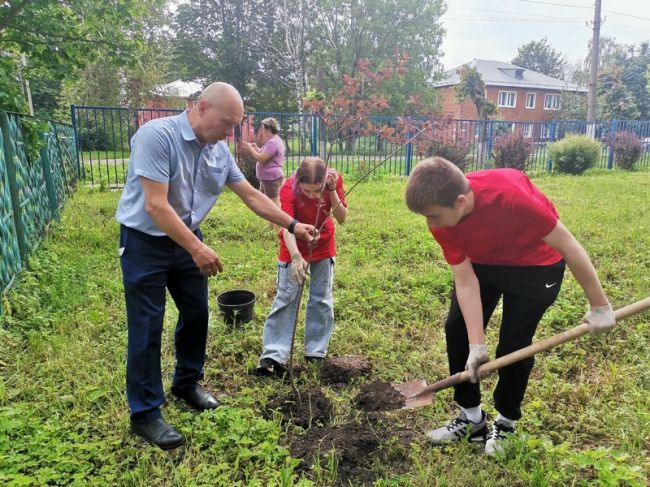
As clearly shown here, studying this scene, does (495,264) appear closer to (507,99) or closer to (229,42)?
(229,42)

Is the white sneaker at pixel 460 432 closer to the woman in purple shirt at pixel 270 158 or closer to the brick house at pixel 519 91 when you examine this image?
the woman in purple shirt at pixel 270 158

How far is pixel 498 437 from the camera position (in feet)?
7.86

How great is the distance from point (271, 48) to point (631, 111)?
84.1 feet

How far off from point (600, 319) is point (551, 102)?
48.5m

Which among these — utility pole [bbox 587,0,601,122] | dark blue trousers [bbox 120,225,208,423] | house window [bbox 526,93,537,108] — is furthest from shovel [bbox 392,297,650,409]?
house window [bbox 526,93,537,108]

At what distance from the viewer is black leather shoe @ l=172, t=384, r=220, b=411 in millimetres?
2732

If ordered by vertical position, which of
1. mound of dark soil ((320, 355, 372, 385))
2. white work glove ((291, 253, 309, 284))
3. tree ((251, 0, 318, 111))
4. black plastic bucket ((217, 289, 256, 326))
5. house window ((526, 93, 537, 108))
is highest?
tree ((251, 0, 318, 111))

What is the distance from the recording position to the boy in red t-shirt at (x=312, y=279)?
9.91 ft

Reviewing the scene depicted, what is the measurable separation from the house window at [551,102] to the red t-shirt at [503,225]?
157ft

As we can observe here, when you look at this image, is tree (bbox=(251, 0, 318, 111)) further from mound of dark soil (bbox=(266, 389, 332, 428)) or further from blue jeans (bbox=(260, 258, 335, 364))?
mound of dark soil (bbox=(266, 389, 332, 428))

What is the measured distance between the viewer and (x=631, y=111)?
33.8 m

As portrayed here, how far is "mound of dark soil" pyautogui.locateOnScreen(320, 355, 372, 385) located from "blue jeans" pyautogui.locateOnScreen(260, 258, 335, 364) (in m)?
0.11

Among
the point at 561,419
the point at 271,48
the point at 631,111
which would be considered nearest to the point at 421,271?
the point at 561,419

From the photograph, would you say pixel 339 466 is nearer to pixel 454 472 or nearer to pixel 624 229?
pixel 454 472
